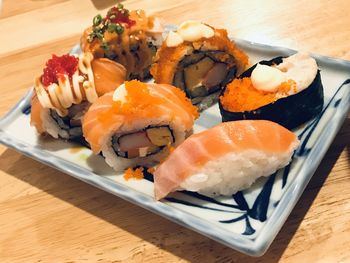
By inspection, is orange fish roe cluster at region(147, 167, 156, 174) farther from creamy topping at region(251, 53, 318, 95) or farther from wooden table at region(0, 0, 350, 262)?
creamy topping at region(251, 53, 318, 95)

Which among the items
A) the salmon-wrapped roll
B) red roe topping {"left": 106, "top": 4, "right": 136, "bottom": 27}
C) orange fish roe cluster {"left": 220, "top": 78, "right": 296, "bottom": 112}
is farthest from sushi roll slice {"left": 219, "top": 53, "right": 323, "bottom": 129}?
red roe topping {"left": 106, "top": 4, "right": 136, "bottom": 27}

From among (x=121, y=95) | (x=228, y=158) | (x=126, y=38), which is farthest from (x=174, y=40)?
(x=228, y=158)

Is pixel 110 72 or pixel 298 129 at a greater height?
pixel 110 72

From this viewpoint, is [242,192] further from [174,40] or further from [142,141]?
[174,40]

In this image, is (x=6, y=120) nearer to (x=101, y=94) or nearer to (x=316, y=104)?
(x=101, y=94)

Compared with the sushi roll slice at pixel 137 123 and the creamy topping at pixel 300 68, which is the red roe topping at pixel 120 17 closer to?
the sushi roll slice at pixel 137 123

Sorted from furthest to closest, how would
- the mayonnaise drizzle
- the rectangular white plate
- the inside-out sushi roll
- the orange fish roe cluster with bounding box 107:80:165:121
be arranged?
1. the inside-out sushi roll
2. the mayonnaise drizzle
3. the orange fish roe cluster with bounding box 107:80:165:121
4. the rectangular white plate

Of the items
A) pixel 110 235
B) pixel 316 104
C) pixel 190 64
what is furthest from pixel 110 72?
pixel 316 104
